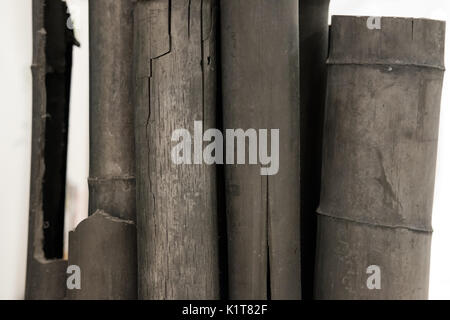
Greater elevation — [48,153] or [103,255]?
[48,153]

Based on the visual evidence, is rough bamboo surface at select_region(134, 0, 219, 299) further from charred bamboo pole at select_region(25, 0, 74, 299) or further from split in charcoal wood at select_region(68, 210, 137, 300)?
charred bamboo pole at select_region(25, 0, 74, 299)

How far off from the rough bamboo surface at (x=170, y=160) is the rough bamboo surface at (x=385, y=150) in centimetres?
31

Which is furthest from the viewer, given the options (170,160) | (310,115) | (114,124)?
(310,115)

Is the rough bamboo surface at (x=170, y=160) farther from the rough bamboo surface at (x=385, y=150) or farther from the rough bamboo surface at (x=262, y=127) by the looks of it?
the rough bamboo surface at (x=385, y=150)

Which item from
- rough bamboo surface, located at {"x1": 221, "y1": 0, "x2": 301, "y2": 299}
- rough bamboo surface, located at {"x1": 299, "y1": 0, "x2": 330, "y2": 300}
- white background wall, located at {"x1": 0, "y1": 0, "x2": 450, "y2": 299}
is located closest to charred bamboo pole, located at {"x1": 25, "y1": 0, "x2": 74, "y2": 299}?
white background wall, located at {"x1": 0, "y1": 0, "x2": 450, "y2": 299}

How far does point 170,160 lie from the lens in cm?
109

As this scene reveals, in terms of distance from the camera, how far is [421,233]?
3.70ft

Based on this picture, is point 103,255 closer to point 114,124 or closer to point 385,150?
Answer: point 114,124

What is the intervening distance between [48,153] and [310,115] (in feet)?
2.33

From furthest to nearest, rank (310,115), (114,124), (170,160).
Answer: (310,115)
(114,124)
(170,160)

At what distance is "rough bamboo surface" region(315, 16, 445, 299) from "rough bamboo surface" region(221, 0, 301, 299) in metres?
0.11

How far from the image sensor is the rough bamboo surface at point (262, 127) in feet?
3.58

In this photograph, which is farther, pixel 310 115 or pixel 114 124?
pixel 310 115

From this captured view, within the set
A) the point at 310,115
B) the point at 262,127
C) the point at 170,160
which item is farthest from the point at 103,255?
the point at 310,115
